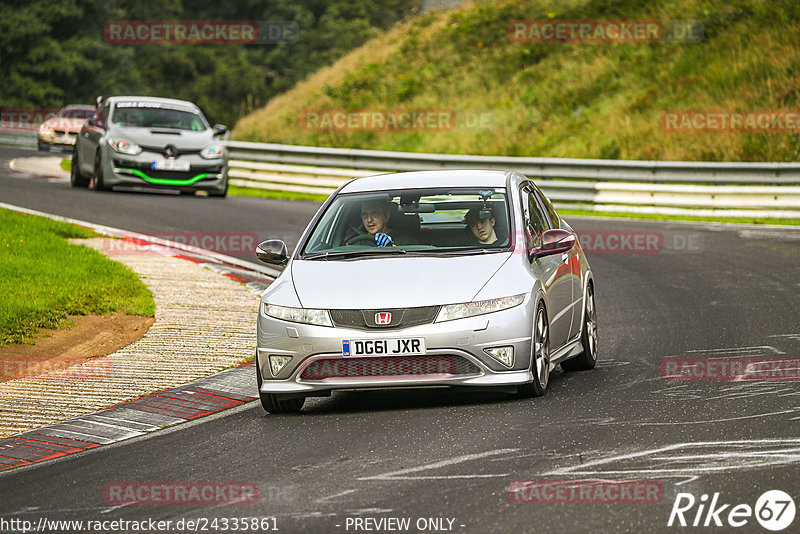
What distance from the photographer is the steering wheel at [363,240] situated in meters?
9.34

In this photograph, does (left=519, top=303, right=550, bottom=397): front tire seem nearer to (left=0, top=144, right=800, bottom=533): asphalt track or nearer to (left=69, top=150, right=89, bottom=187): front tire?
(left=0, top=144, right=800, bottom=533): asphalt track

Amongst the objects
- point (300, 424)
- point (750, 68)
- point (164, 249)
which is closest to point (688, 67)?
point (750, 68)

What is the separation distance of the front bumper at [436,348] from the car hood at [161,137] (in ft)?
52.0

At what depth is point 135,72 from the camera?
75062 millimetres

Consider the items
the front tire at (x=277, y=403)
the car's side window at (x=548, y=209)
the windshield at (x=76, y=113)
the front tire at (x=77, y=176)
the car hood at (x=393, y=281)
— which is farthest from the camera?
the windshield at (x=76, y=113)

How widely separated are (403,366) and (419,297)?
45 cm

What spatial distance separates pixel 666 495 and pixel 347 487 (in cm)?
153

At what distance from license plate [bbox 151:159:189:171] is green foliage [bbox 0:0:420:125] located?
125 feet

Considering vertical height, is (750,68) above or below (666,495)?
above

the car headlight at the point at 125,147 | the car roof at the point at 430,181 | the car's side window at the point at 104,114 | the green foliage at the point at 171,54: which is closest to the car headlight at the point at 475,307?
the car roof at the point at 430,181

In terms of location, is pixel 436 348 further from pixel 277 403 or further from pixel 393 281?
pixel 277 403

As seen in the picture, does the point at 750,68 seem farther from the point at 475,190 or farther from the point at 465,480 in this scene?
the point at 465,480

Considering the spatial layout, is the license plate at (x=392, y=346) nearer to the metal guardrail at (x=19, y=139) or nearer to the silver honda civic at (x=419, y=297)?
the silver honda civic at (x=419, y=297)

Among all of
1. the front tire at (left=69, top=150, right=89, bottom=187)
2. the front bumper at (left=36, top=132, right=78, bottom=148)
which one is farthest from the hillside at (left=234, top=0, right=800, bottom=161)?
the front tire at (left=69, top=150, right=89, bottom=187)
